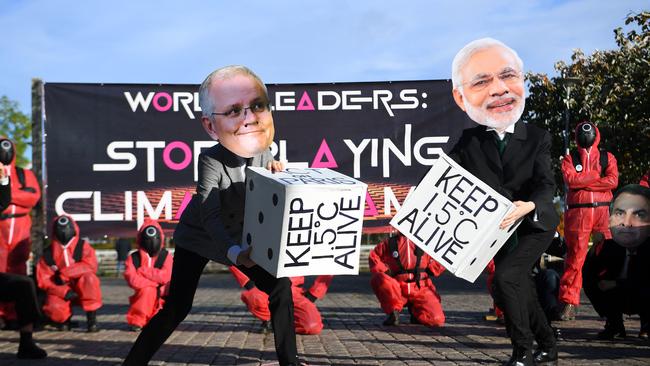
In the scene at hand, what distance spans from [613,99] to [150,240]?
14.5 metres

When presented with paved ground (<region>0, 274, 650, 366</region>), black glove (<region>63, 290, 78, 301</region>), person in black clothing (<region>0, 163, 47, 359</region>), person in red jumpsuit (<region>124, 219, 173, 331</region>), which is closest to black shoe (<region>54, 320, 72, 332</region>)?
paved ground (<region>0, 274, 650, 366</region>)

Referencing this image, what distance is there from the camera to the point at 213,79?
16.3ft

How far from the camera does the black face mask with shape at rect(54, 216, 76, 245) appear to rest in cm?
957

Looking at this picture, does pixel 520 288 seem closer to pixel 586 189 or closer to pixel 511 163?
pixel 511 163

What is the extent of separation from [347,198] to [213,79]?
1.24 m

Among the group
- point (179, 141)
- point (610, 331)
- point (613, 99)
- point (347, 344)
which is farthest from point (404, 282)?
point (613, 99)

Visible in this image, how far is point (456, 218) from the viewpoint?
16.4 ft

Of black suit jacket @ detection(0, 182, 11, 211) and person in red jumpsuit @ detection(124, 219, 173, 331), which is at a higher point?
black suit jacket @ detection(0, 182, 11, 211)

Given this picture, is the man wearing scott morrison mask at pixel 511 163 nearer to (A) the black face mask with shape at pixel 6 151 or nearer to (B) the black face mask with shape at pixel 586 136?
(B) the black face mask with shape at pixel 586 136

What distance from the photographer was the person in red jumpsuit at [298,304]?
860 cm

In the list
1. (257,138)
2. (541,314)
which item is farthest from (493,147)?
(257,138)

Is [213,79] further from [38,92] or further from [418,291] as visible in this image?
[38,92]

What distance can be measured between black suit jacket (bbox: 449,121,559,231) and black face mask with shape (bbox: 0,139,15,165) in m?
5.80

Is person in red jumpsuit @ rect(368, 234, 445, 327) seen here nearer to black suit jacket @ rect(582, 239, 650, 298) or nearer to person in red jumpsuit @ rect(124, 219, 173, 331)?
black suit jacket @ rect(582, 239, 650, 298)
